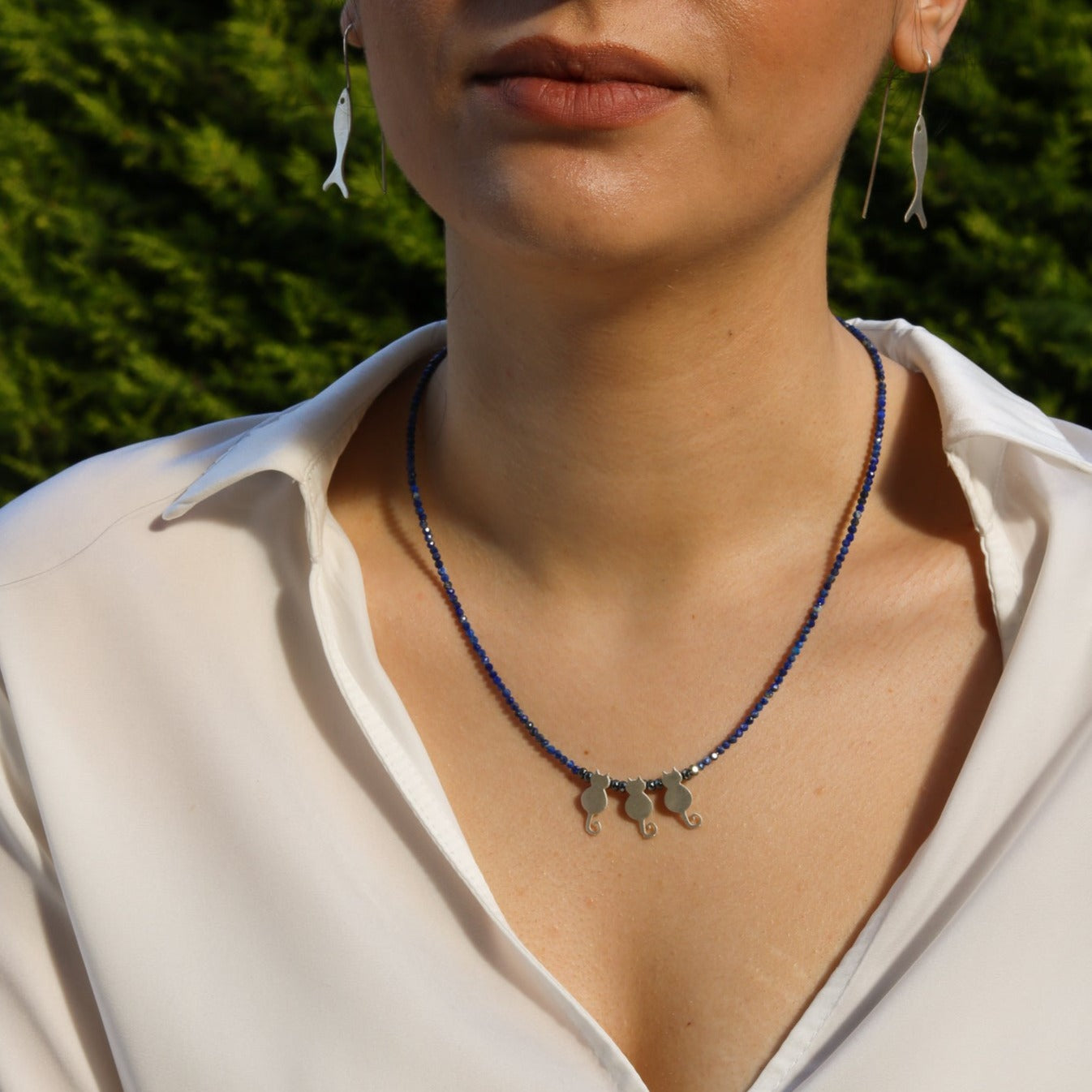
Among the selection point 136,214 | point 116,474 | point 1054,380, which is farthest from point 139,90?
point 1054,380

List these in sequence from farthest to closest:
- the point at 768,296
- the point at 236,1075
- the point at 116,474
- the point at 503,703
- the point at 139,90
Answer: the point at 139,90 < the point at 116,474 < the point at 503,703 < the point at 768,296 < the point at 236,1075

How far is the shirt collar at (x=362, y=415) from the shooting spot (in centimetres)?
172

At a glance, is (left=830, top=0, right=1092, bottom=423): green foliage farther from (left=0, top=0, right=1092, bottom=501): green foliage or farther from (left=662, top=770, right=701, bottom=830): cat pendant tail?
(left=662, top=770, right=701, bottom=830): cat pendant tail

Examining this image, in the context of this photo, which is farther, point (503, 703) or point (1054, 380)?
point (1054, 380)

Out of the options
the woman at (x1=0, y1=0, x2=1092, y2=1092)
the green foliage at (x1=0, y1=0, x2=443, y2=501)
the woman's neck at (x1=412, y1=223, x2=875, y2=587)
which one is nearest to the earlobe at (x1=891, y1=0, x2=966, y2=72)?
the woman at (x1=0, y1=0, x2=1092, y2=1092)

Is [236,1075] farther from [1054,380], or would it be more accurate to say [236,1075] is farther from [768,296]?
[1054,380]

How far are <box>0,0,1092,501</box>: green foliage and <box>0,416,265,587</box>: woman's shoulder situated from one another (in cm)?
162

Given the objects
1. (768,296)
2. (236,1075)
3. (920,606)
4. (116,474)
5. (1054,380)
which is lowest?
(1054,380)

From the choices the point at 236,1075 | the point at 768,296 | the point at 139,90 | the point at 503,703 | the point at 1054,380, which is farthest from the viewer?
the point at 139,90

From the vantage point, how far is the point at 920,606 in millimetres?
1753

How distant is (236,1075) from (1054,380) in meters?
2.46

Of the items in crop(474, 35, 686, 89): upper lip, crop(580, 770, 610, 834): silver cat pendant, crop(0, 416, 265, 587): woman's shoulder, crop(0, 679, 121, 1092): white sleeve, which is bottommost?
crop(0, 679, 121, 1092): white sleeve

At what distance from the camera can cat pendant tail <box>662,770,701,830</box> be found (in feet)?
5.53

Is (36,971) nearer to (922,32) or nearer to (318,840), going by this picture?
(318,840)
